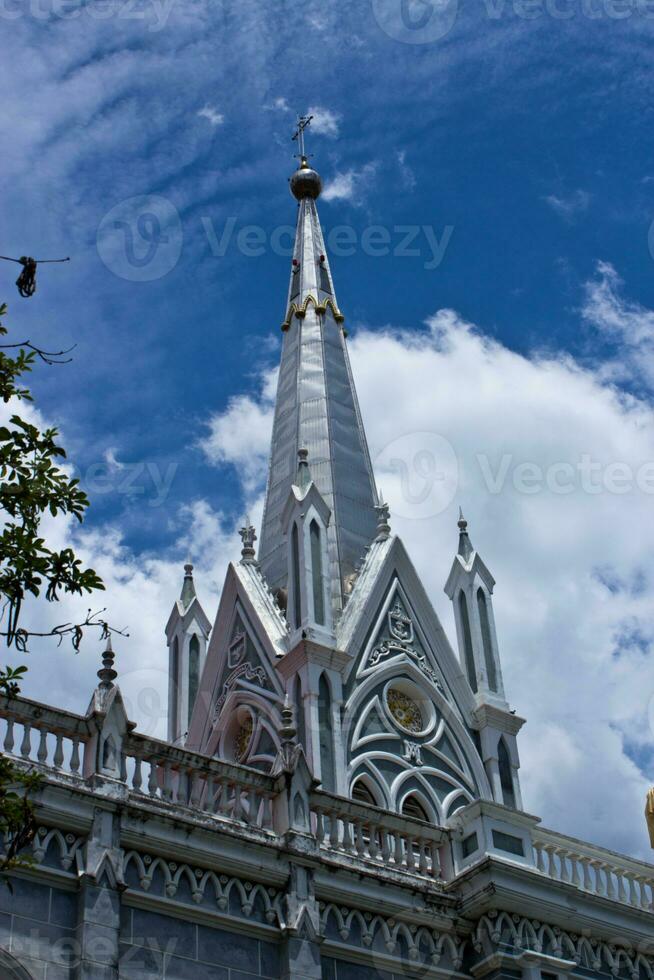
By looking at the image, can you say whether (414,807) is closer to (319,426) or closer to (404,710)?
(404,710)

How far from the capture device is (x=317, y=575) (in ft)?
88.6

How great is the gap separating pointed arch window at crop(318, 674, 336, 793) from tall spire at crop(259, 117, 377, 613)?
2.76m

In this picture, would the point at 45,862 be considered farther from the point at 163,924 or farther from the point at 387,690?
the point at 387,690

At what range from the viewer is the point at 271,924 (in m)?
14.8

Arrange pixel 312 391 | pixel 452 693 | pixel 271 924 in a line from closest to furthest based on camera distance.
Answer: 1. pixel 271 924
2. pixel 452 693
3. pixel 312 391

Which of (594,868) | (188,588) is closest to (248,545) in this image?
(188,588)

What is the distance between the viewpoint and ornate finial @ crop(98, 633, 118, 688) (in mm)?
15062

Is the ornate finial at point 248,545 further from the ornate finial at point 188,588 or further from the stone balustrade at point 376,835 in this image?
the stone balustrade at point 376,835

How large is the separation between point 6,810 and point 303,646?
1576 cm

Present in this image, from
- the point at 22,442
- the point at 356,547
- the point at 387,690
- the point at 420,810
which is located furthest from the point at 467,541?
the point at 22,442

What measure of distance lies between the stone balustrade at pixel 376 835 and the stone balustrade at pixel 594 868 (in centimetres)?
134

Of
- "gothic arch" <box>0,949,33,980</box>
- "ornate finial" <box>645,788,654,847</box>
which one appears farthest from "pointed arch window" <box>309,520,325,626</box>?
"gothic arch" <box>0,949,33,980</box>

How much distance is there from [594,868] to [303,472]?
12085 millimetres

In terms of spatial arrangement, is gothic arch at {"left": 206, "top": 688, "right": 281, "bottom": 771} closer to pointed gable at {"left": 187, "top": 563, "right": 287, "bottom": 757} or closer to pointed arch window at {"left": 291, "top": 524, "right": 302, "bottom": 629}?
pointed gable at {"left": 187, "top": 563, "right": 287, "bottom": 757}
